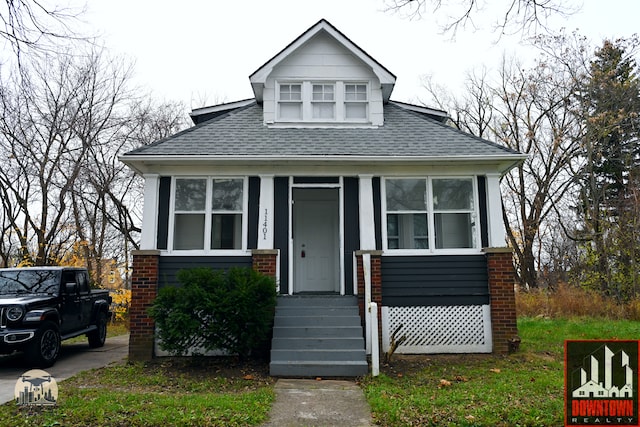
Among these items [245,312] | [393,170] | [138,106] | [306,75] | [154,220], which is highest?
[138,106]

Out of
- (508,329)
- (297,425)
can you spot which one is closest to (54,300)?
(297,425)

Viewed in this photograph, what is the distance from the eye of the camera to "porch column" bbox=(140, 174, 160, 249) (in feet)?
30.2

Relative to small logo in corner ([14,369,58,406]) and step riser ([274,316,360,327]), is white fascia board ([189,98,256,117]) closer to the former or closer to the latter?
step riser ([274,316,360,327])

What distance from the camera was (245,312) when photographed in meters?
7.58

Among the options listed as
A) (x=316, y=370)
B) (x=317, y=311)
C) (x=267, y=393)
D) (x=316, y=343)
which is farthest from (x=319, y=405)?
(x=317, y=311)

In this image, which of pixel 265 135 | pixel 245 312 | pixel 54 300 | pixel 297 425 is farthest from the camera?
pixel 265 135

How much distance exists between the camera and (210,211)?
9.47 metres

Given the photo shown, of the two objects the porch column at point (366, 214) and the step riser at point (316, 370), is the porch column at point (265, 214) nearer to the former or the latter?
the porch column at point (366, 214)

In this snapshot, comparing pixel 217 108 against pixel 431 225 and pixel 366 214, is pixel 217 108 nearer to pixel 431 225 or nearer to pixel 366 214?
pixel 366 214

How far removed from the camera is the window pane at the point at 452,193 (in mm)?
9734

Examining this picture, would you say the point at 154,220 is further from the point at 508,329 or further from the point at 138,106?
the point at 138,106

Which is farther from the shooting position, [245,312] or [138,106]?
[138,106]

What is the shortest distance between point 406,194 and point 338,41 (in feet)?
13.2

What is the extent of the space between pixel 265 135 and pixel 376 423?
22.8 feet
